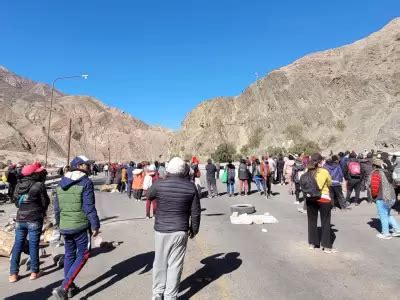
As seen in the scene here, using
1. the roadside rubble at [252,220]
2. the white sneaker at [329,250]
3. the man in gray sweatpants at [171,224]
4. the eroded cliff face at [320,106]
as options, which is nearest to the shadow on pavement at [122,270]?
the man in gray sweatpants at [171,224]

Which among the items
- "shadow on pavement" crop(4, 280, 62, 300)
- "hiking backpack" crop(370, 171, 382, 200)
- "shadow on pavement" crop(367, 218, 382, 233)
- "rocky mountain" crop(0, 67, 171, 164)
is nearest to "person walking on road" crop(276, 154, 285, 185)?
"shadow on pavement" crop(367, 218, 382, 233)

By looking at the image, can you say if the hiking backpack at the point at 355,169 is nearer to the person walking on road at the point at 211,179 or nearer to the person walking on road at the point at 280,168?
the person walking on road at the point at 211,179

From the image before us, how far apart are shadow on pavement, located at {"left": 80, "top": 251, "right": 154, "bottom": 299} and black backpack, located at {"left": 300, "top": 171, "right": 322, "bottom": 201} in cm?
314

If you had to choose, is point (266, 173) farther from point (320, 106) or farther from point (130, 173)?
point (320, 106)

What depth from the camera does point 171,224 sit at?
5.27 metres

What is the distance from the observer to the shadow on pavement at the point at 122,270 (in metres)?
6.41

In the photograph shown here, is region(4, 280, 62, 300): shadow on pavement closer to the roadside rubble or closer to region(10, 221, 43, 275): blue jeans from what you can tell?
region(10, 221, 43, 275): blue jeans

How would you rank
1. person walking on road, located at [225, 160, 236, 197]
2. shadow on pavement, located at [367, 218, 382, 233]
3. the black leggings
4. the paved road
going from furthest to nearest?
person walking on road, located at [225, 160, 236, 197] < shadow on pavement, located at [367, 218, 382, 233] < the black leggings < the paved road

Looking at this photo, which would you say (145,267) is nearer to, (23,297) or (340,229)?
(23,297)

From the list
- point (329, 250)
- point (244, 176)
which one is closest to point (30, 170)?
point (329, 250)

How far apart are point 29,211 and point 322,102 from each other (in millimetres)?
62553

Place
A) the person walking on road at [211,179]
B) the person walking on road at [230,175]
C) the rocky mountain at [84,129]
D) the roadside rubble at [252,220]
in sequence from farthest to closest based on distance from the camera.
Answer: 1. the rocky mountain at [84,129]
2. the person walking on road at [230,175]
3. the person walking on road at [211,179]
4. the roadside rubble at [252,220]

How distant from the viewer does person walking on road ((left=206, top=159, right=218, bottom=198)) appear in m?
18.3

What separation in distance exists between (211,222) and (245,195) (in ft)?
23.8
